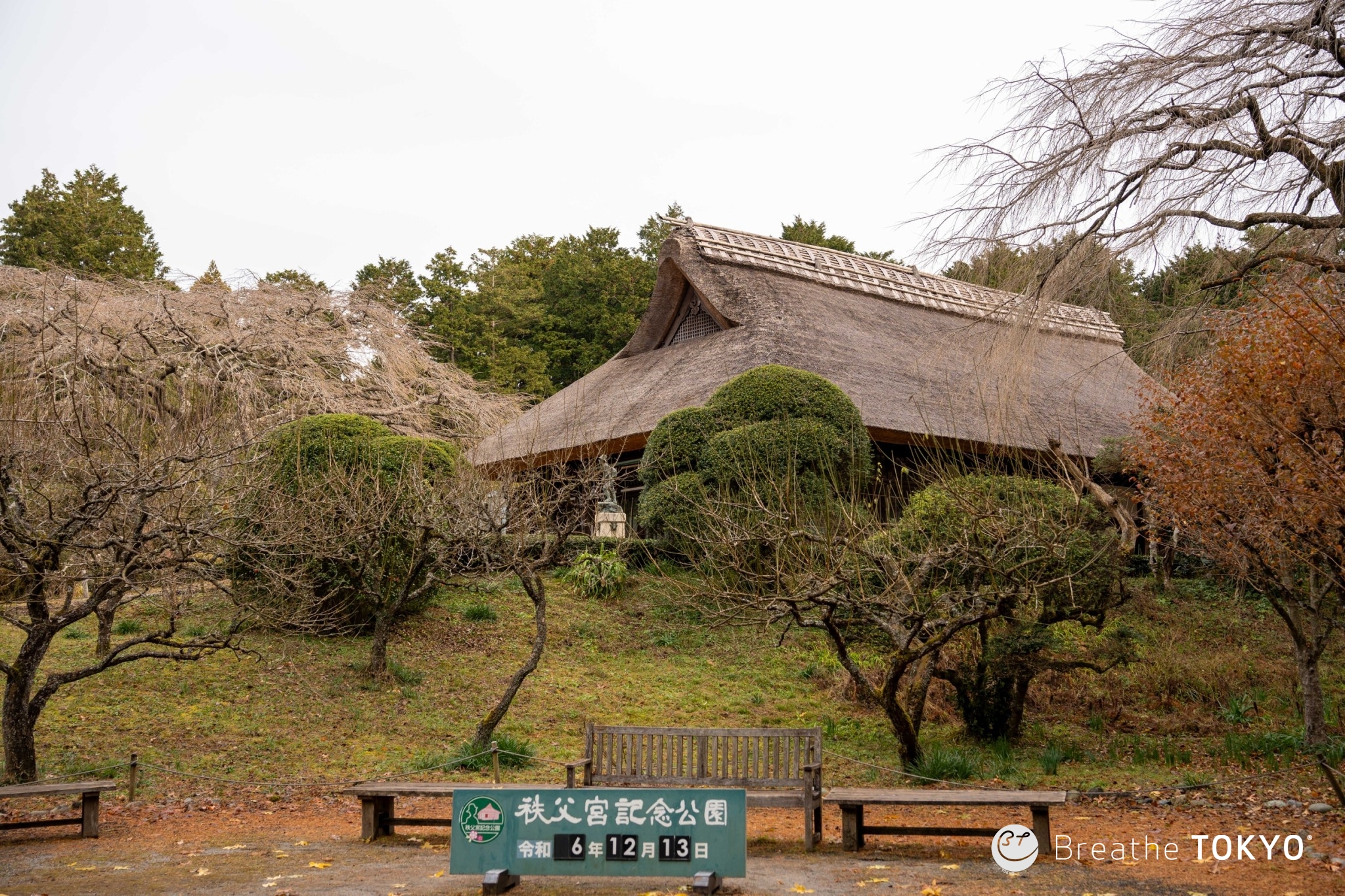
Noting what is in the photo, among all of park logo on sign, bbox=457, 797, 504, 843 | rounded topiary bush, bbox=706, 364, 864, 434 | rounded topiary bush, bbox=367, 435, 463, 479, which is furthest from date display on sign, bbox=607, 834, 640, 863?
rounded topiary bush, bbox=706, 364, 864, 434

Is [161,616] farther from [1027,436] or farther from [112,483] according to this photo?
[1027,436]

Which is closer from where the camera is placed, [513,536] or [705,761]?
[705,761]

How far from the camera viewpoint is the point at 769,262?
1947 cm

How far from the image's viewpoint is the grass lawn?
8758mm

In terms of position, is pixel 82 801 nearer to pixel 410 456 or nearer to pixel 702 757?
pixel 702 757

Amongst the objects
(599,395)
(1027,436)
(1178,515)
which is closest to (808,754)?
(1178,515)

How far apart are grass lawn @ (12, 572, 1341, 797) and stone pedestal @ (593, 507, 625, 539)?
213cm

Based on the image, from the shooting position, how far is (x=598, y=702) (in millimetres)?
10703

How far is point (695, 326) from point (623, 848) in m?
15.1

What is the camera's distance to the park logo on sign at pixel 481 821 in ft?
18.2

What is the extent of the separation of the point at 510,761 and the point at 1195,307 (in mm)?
6879

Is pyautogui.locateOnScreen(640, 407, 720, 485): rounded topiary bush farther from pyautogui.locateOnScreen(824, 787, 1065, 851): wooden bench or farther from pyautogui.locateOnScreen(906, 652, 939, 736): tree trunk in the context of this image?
pyautogui.locateOnScreen(824, 787, 1065, 851): wooden bench

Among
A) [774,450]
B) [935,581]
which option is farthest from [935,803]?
[774,450]

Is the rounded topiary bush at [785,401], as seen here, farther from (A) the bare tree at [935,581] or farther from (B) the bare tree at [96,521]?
(B) the bare tree at [96,521]
